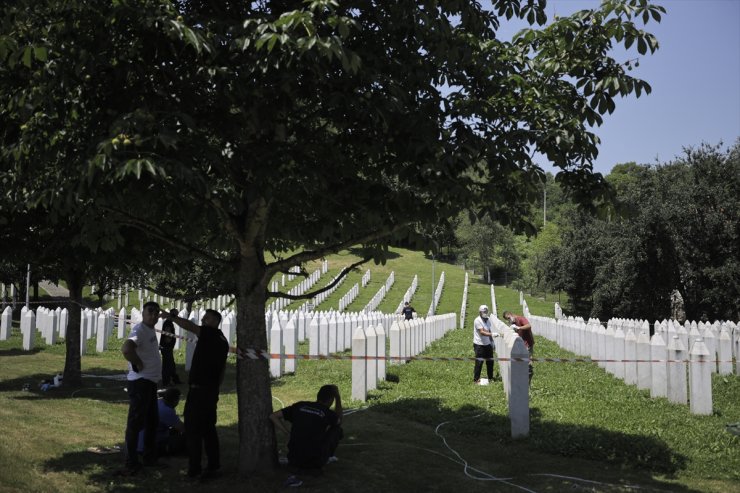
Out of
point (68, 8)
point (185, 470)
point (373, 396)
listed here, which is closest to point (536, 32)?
point (68, 8)

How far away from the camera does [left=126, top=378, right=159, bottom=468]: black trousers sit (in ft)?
24.0

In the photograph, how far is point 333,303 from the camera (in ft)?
166

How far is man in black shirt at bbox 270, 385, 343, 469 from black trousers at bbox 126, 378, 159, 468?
1362mm

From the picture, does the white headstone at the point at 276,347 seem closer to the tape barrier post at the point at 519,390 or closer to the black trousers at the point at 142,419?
the tape barrier post at the point at 519,390

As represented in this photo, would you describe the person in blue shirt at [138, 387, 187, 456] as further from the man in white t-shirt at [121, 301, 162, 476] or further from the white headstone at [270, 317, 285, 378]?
the white headstone at [270, 317, 285, 378]

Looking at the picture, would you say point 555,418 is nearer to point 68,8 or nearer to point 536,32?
point 536,32

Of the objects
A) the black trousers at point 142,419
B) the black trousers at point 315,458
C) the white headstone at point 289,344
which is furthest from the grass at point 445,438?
the white headstone at point 289,344

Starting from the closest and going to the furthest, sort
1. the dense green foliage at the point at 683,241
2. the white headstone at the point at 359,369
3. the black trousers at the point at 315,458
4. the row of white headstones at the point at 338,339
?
1. the black trousers at the point at 315,458
2. the row of white headstones at the point at 338,339
3. the white headstone at the point at 359,369
4. the dense green foliage at the point at 683,241

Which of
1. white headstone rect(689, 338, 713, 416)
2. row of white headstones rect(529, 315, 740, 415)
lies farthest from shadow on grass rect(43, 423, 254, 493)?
white headstone rect(689, 338, 713, 416)

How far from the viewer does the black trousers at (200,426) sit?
7258 mm

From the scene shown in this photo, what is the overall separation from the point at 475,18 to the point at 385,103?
75.4 inches

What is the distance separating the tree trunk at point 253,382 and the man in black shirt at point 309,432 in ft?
0.62

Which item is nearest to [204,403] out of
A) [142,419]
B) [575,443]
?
[142,419]

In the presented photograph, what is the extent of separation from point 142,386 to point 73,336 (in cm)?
752
